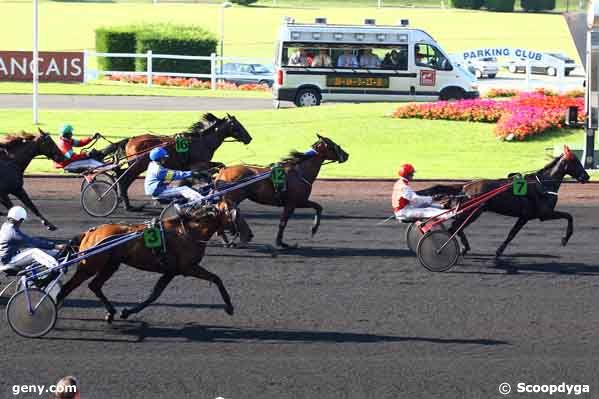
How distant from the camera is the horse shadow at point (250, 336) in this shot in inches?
431

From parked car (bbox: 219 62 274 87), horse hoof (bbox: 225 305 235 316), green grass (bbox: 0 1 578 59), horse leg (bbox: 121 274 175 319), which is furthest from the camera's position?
green grass (bbox: 0 1 578 59)

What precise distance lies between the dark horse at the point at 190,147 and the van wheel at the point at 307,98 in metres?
14.0

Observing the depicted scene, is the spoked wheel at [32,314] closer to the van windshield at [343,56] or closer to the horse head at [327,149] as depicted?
the horse head at [327,149]

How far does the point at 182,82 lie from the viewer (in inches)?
1512

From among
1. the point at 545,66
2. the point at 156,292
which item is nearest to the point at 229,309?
the point at 156,292

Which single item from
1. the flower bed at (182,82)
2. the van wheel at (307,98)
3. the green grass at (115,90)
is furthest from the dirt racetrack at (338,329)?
the flower bed at (182,82)

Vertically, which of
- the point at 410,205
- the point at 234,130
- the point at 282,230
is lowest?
the point at 282,230

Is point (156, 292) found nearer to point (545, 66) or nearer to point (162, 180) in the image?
point (162, 180)

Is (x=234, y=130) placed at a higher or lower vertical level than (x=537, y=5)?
lower

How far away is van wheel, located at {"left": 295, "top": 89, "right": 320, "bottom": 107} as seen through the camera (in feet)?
104

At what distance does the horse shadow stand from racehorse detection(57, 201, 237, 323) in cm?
27

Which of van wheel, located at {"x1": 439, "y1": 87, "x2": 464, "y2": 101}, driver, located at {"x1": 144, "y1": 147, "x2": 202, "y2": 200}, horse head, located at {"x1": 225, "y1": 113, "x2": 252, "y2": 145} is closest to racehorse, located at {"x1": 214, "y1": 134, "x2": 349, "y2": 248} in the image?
driver, located at {"x1": 144, "y1": 147, "x2": 202, "y2": 200}

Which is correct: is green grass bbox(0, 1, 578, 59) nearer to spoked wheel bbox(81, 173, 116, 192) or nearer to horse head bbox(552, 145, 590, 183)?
spoked wheel bbox(81, 173, 116, 192)

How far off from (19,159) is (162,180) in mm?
2375
